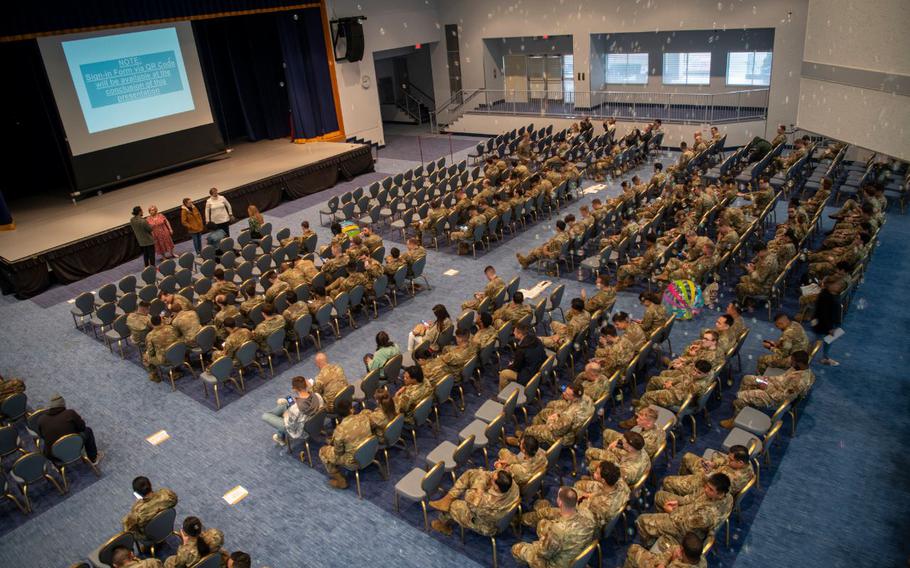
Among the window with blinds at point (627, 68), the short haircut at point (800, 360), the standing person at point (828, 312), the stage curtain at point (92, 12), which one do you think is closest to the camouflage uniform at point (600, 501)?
the short haircut at point (800, 360)

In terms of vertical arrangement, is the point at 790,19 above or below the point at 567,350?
above

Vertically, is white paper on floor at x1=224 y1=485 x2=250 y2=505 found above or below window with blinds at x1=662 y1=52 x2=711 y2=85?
below

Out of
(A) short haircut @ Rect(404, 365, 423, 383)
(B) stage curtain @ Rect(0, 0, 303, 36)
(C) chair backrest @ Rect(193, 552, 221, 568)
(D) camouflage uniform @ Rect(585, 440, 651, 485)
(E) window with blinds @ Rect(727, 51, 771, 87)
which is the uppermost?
(B) stage curtain @ Rect(0, 0, 303, 36)

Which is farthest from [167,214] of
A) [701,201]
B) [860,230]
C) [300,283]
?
[860,230]

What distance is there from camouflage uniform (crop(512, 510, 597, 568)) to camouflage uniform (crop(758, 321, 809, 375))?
3.58 meters

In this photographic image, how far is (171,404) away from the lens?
8500mm

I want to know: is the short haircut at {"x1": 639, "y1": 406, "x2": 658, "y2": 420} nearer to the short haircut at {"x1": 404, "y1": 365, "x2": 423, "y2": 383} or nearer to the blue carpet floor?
the blue carpet floor

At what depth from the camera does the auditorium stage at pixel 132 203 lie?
40.6 ft

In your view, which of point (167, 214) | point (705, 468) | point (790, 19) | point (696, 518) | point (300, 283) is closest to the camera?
point (696, 518)

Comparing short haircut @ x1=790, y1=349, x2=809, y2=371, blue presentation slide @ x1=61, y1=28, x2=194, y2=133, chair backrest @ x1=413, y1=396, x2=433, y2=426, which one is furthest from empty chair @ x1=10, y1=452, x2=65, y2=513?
blue presentation slide @ x1=61, y1=28, x2=194, y2=133

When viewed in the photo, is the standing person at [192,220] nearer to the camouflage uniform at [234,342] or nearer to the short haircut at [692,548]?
the camouflage uniform at [234,342]

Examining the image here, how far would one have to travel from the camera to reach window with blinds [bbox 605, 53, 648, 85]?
21781 millimetres

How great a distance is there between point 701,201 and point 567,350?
5414 millimetres

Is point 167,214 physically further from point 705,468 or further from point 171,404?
point 705,468
